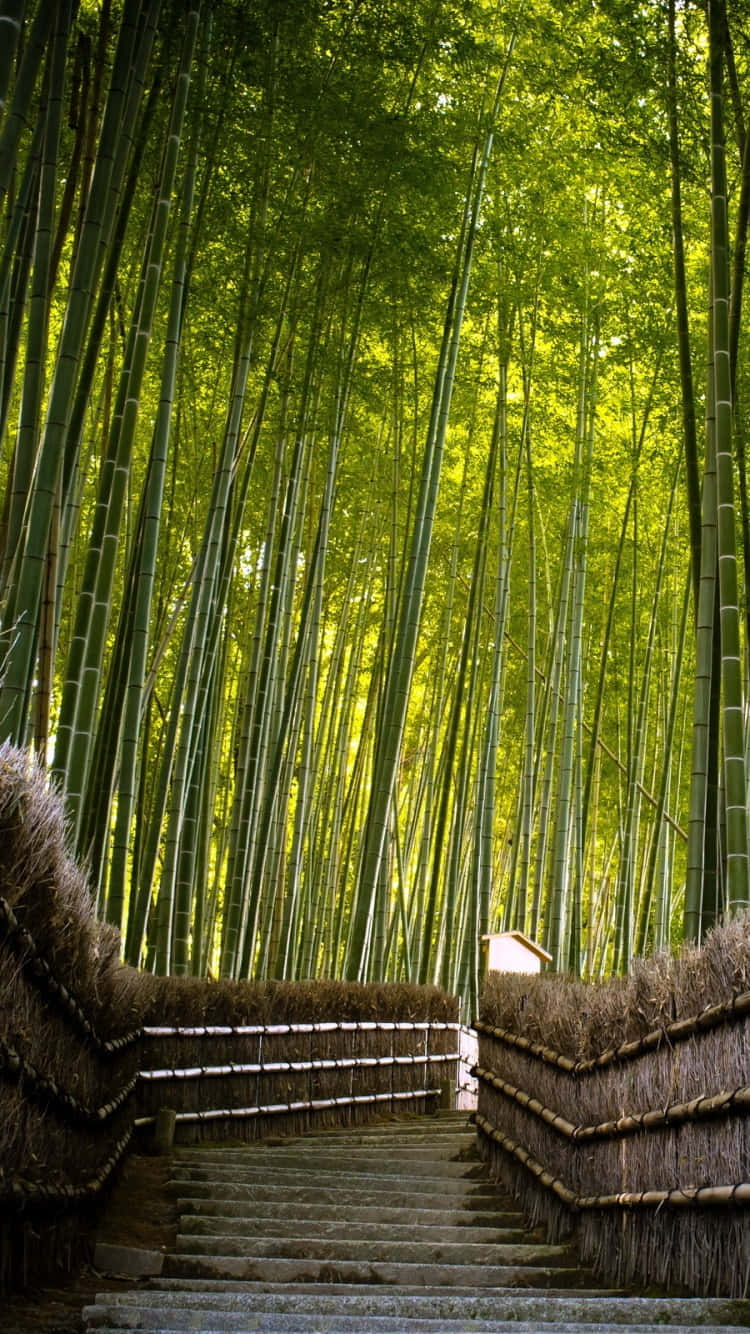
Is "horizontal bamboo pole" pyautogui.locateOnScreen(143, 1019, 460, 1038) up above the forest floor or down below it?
above

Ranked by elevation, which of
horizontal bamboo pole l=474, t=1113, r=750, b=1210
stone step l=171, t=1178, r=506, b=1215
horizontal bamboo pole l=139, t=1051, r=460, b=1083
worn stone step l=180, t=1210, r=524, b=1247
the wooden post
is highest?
horizontal bamboo pole l=139, t=1051, r=460, b=1083

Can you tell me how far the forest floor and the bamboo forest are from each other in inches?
35.6

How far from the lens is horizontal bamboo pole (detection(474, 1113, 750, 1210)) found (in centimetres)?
221

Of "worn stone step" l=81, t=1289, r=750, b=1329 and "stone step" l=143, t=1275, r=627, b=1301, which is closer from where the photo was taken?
"worn stone step" l=81, t=1289, r=750, b=1329

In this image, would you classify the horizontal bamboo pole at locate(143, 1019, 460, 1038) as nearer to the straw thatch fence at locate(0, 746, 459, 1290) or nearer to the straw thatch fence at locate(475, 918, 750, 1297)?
the straw thatch fence at locate(0, 746, 459, 1290)

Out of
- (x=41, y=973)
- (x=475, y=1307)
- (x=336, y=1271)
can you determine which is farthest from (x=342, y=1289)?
(x=41, y=973)

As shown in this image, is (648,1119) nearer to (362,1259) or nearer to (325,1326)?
(362,1259)

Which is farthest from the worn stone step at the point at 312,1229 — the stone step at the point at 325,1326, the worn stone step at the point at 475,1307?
the stone step at the point at 325,1326

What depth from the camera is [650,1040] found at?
8.66 feet

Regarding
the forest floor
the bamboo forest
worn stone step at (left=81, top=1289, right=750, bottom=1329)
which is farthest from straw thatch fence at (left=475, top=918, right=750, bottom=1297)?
the forest floor

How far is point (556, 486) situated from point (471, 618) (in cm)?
110

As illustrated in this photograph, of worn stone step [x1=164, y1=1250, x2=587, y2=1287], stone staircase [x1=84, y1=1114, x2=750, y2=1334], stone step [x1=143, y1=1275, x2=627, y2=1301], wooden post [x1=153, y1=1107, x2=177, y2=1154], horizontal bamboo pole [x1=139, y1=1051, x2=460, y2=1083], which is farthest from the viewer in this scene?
horizontal bamboo pole [x1=139, y1=1051, x2=460, y2=1083]

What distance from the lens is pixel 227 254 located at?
6.04 meters

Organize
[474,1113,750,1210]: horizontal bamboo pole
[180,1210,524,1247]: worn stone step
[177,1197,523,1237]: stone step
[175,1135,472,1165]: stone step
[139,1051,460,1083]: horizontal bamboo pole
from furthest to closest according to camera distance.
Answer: [139,1051,460,1083]: horizontal bamboo pole < [175,1135,472,1165]: stone step < [177,1197,523,1237]: stone step < [180,1210,524,1247]: worn stone step < [474,1113,750,1210]: horizontal bamboo pole
